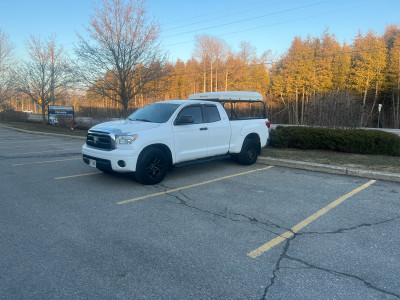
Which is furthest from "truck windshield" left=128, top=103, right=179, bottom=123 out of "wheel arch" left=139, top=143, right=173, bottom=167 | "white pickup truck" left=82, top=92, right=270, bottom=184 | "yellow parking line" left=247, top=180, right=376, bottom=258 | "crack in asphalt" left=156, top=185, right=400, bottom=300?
"yellow parking line" left=247, top=180, right=376, bottom=258

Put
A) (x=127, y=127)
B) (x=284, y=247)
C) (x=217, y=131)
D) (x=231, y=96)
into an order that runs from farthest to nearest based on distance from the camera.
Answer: (x=231, y=96) → (x=217, y=131) → (x=127, y=127) → (x=284, y=247)

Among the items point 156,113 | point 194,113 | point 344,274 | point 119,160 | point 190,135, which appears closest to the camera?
point 344,274

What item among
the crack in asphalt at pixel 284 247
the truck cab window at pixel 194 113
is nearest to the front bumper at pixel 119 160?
the crack in asphalt at pixel 284 247

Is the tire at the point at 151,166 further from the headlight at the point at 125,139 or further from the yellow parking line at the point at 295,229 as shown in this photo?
the yellow parking line at the point at 295,229

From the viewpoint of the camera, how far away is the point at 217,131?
25.3 ft

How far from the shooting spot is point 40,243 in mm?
3744

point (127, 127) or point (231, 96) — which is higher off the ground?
point (231, 96)

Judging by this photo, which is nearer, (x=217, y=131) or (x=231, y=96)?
(x=217, y=131)

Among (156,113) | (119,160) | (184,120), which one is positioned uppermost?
(156,113)

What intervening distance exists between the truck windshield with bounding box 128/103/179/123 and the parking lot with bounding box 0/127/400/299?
145cm

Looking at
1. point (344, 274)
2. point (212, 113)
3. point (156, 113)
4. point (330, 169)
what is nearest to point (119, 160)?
point (156, 113)

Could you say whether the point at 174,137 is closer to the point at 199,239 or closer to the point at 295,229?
the point at 199,239

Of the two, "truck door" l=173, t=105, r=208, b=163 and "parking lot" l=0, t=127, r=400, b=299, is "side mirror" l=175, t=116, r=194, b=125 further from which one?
"parking lot" l=0, t=127, r=400, b=299

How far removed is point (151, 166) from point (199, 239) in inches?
114
